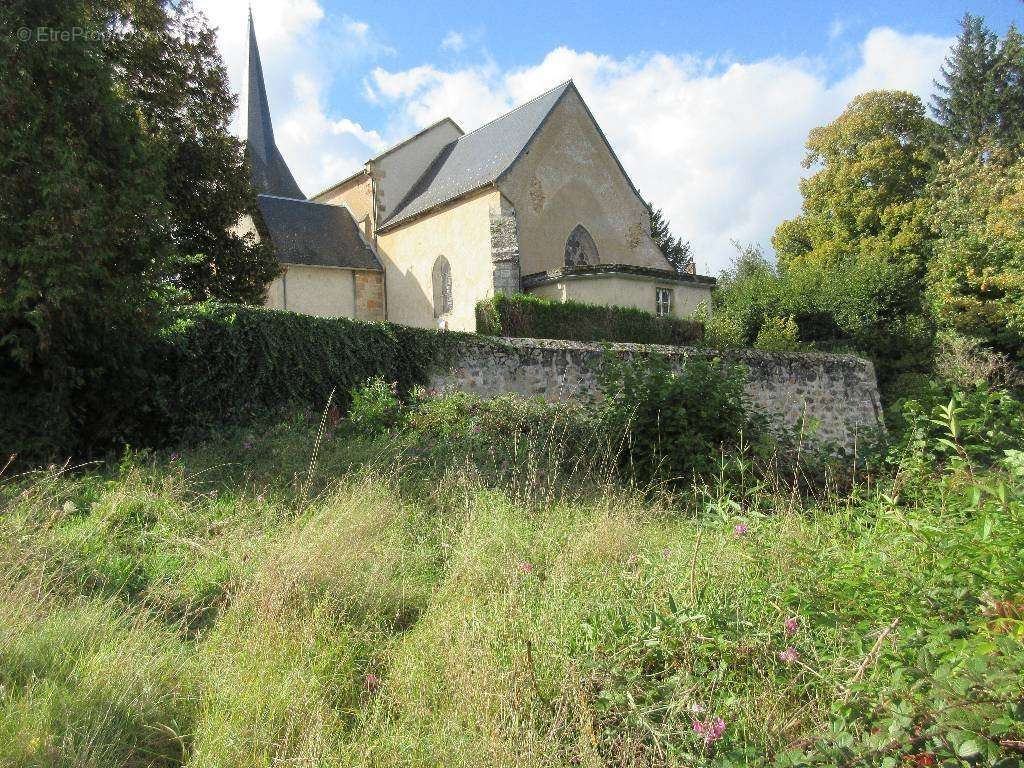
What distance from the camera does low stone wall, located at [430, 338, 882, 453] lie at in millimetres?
10992

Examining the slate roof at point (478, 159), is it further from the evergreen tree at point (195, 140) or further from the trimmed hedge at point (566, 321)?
the evergreen tree at point (195, 140)

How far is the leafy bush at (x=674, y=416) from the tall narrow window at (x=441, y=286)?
13623 mm

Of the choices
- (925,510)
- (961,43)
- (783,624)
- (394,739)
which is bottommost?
(394,739)

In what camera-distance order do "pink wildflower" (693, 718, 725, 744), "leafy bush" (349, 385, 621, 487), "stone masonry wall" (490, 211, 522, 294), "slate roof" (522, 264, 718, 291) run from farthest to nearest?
"stone masonry wall" (490, 211, 522, 294), "slate roof" (522, 264, 718, 291), "leafy bush" (349, 385, 621, 487), "pink wildflower" (693, 718, 725, 744)

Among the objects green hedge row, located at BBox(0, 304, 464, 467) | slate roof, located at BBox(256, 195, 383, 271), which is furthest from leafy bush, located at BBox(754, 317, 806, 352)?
green hedge row, located at BBox(0, 304, 464, 467)

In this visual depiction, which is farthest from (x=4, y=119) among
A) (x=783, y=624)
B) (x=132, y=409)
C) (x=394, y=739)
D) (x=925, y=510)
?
(x=925, y=510)

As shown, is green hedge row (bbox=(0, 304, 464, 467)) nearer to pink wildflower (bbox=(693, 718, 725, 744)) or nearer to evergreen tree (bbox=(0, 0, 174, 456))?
evergreen tree (bbox=(0, 0, 174, 456))

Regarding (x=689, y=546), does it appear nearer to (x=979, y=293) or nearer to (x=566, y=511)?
(x=566, y=511)

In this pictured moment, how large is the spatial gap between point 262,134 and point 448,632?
29.9 m

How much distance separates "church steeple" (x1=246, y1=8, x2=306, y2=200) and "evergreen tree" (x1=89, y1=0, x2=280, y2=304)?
15.6m

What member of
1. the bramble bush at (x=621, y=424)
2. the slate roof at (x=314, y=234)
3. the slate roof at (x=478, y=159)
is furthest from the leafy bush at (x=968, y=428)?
the slate roof at (x=314, y=234)

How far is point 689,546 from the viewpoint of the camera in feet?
13.7

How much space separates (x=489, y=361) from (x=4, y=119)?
6724mm

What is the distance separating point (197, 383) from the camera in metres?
8.01
